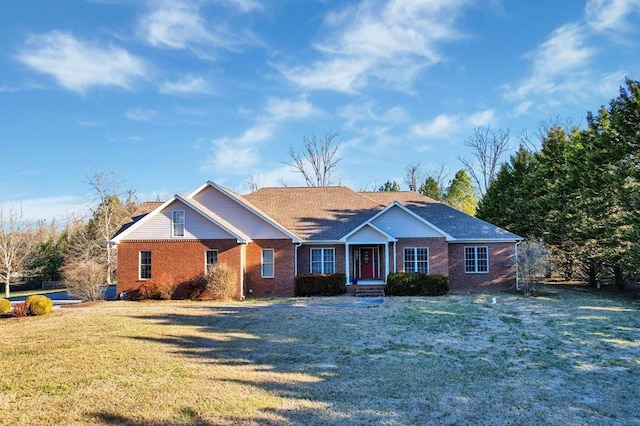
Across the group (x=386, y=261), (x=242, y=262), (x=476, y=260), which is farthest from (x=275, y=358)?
(x=476, y=260)

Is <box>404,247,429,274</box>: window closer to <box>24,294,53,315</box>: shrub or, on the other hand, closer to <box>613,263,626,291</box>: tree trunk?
<box>613,263,626,291</box>: tree trunk

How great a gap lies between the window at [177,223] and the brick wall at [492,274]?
15.4 meters

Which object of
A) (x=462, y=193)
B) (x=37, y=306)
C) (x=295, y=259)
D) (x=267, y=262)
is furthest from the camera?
(x=462, y=193)

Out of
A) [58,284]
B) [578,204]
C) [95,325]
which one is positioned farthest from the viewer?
[58,284]

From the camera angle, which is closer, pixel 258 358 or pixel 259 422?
pixel 259 422

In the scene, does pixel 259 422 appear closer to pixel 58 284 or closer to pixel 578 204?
pixel 578 204

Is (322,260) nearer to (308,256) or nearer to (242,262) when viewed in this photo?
(308,256)

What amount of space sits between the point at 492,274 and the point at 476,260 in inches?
46.4

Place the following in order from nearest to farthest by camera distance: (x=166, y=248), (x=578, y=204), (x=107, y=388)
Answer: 1. (x=107, y=388)
2. (x=166, y=248)
3. (x=578, y=204)

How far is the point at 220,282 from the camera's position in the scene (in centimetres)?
2209

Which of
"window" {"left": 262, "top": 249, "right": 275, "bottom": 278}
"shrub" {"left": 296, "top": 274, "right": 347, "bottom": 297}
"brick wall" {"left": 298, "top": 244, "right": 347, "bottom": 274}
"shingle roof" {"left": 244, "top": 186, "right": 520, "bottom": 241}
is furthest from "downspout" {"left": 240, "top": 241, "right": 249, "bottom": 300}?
"shingle roof" {"left": 244, "top": 186, "right": 520, "bottom": 241}

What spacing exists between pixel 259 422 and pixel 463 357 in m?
6.30

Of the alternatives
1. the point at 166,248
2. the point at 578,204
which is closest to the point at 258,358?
the point at 166,248

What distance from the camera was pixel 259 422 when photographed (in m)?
7.20
